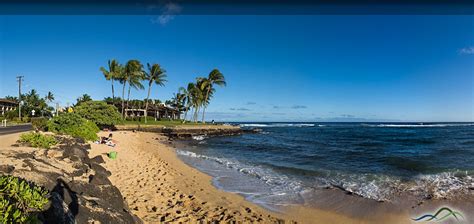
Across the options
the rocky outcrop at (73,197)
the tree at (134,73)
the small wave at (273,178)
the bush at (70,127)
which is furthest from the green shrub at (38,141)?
the tree at (134,73)

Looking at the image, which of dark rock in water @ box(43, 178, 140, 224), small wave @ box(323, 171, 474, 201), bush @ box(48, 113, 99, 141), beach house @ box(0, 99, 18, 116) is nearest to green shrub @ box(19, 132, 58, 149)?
bush @ box(48, 113, 99, 141)

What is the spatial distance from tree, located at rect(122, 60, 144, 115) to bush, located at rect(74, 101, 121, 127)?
14.2 m

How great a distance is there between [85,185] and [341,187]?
8.38 meters

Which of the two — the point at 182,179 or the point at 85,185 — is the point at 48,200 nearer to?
the point at 85,185

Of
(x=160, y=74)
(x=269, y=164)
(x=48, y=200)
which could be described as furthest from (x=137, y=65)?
(x=48, y=200)

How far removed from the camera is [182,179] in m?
10.8

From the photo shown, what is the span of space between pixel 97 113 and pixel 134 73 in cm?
1605

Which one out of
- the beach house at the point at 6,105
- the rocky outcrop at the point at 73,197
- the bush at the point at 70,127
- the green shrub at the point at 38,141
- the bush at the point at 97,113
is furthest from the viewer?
the beach house at the point at 6,105

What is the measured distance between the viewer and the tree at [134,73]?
1763 inches

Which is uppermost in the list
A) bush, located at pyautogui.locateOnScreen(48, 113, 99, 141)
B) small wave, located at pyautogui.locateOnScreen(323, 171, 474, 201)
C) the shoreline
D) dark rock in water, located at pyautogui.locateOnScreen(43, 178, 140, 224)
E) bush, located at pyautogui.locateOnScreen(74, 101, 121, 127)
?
bush, located at pyautogui.locateOnScreen(74, 101, 121, 127)

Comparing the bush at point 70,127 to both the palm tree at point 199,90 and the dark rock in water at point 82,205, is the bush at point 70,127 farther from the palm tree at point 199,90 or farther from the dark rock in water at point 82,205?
the palm tree at point 199,90

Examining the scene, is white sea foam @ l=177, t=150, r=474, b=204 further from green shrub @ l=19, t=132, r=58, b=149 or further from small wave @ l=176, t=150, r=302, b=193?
green shrub @ l=19, t=132, r=58, b=149

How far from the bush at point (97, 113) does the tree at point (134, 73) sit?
1420cm

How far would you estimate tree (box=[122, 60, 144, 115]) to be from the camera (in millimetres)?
44769
